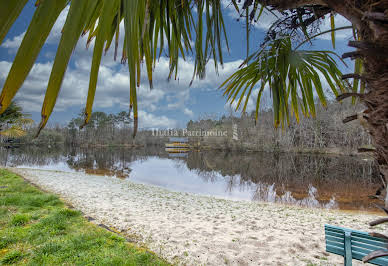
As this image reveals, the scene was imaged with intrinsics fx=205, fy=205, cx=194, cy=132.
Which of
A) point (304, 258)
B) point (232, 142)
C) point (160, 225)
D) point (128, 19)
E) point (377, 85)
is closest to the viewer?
point (128, 19)

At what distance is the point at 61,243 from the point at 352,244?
354cm

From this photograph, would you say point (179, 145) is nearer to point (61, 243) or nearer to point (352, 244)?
point (61, 243)

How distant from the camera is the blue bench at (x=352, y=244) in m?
2.00

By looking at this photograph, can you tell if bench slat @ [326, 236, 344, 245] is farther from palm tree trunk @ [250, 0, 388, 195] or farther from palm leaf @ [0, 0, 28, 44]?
palm leaf @ [0, 0, 28, 44]

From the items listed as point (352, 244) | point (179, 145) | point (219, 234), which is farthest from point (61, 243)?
point (179, 145)

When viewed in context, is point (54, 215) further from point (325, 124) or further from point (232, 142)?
point (232, 142)

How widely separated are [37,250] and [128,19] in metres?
3.35

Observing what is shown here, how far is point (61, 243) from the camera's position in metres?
2.79

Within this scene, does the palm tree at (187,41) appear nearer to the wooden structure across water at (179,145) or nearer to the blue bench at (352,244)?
the blue bench at (352,244)

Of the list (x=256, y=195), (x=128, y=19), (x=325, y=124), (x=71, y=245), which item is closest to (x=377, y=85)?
(x=128, y=19)

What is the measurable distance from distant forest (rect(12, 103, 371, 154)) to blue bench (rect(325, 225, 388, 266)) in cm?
999

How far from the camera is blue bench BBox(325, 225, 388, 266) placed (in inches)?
78.8

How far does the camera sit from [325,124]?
29.4m

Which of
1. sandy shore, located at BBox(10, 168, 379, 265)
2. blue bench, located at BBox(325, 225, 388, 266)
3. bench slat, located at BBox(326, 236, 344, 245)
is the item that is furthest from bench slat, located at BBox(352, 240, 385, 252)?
sandy shore, located at BBox(10, 168, 379, 265)
